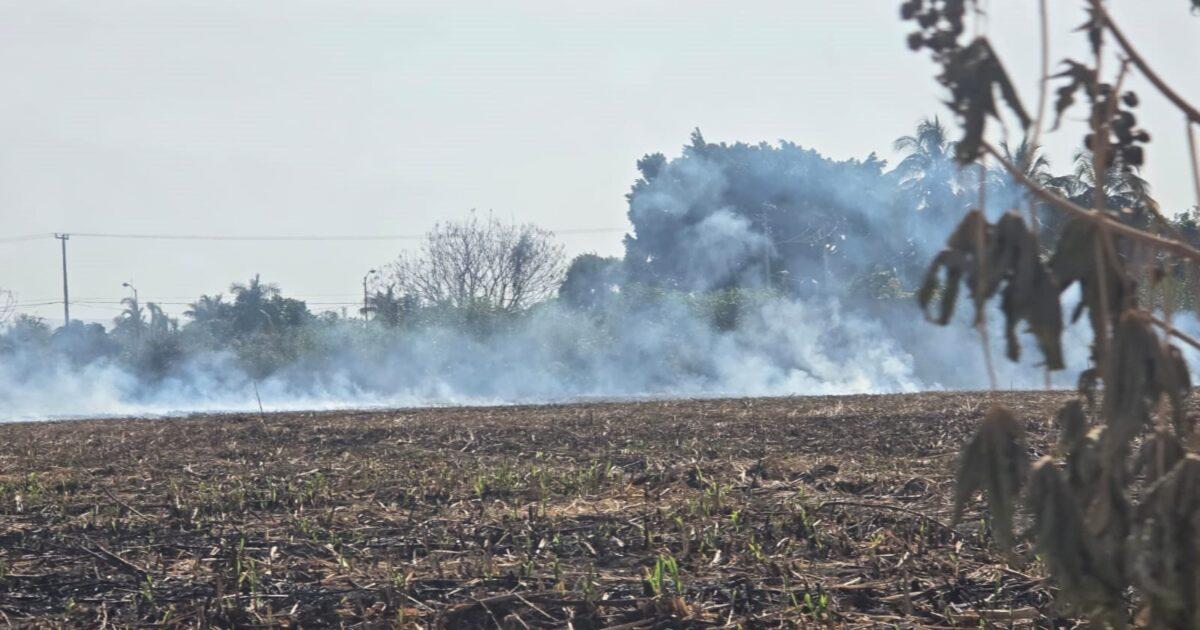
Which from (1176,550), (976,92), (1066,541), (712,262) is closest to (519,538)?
(1066,541)

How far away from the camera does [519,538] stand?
22.3ft

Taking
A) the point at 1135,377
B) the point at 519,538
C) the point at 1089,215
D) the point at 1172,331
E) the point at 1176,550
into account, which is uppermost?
the point at 1089,215

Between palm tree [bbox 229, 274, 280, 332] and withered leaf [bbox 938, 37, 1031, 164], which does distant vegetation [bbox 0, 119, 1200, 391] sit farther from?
withered leaf [bbox 938, 37, 1031, 164]

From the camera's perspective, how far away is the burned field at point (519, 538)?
516cm

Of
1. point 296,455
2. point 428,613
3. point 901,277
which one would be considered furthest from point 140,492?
point 901,277

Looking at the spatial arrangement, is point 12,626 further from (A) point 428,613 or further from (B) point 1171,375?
(B) point 1171,375

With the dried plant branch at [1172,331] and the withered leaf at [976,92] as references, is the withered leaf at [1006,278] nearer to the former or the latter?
the withered leaf at [976,92]

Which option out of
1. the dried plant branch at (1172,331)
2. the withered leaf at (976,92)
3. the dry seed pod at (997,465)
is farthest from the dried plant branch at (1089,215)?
the dry seed pod at (997,465)

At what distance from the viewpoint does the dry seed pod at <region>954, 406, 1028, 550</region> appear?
3.03 metres

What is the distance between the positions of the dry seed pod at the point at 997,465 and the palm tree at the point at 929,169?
43935 mm

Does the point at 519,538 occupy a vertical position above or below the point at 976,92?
below

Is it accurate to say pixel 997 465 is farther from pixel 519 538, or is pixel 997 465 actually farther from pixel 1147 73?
pixel 519 538

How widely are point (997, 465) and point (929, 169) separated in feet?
153

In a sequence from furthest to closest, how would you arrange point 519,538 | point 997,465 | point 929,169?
point 929,169, point 519,538, point 997,465
